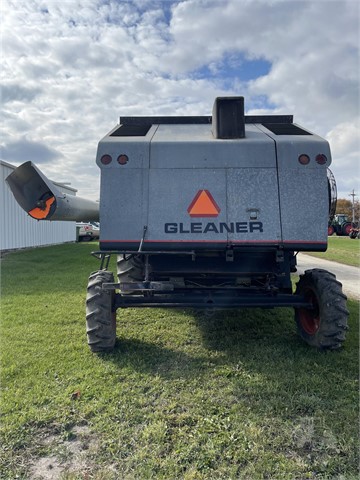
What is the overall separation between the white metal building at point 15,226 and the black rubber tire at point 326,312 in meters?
12.5

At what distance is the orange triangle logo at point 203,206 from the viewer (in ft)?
13.3

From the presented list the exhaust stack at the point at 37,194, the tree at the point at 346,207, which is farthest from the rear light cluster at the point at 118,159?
the tree at the point at 346,207

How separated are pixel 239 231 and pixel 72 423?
2.43 metres

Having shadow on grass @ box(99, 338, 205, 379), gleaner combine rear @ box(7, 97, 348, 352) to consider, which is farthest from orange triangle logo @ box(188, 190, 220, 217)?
shadow on grass @ box(99, 338, 205, 379)

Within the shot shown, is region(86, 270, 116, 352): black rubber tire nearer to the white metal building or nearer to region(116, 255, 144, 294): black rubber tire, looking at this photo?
region(116, 255, 144, 294): black rubber tire

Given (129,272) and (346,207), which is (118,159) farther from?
(346,207)

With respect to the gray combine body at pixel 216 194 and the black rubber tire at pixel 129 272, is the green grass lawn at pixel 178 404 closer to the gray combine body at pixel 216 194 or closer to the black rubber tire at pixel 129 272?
the black rubber tire at pixel 129 272

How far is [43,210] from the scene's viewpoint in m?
3.93

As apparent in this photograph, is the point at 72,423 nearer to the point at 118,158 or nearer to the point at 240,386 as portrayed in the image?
the point at 240,386

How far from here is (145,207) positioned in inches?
161

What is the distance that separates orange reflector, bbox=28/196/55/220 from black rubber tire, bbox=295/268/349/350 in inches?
124

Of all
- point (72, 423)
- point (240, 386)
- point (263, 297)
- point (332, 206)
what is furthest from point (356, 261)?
point (72, 423)

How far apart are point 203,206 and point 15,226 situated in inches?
587

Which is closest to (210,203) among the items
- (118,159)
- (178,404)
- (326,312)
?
(118,159)
